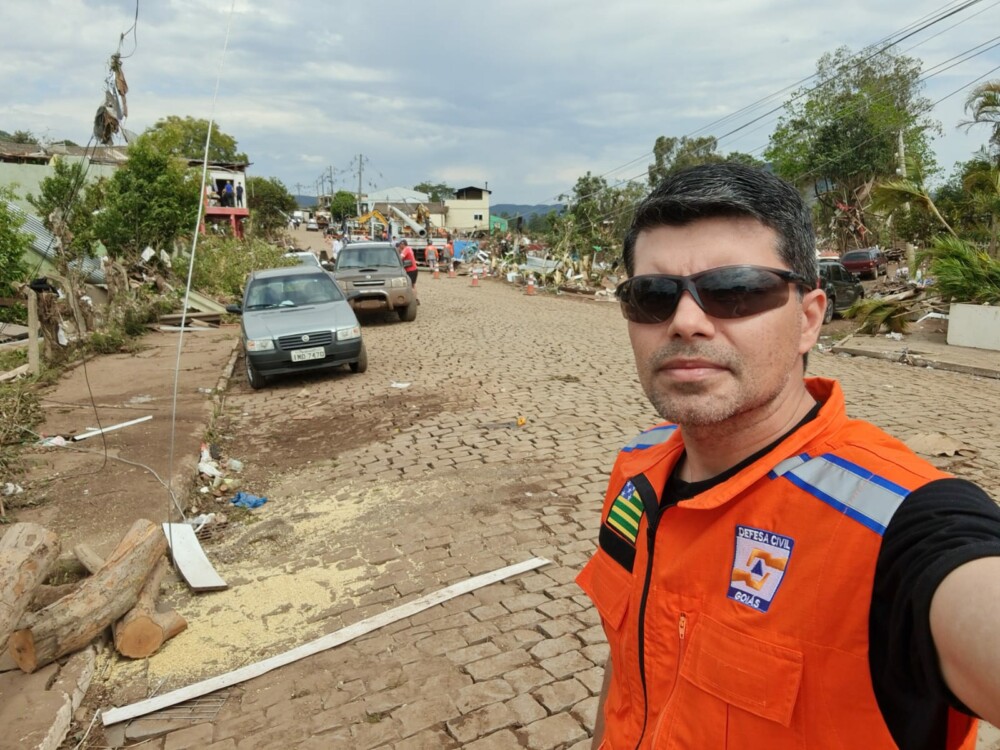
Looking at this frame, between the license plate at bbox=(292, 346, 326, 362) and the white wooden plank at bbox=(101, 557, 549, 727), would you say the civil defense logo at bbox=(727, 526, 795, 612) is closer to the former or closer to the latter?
the white wooden plank at bbox=(101, 557, 549, 727)

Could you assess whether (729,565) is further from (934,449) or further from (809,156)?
(809,156)

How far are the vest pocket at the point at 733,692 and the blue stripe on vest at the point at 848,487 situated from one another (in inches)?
10.1

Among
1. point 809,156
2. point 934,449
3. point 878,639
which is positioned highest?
point 809,156

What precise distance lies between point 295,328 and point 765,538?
959 cm

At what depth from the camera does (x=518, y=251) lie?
1267 inches

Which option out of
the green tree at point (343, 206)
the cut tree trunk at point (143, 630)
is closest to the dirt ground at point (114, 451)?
the cut tree trunk at point (143, 630)

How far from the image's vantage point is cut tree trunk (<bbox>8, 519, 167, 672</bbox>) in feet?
11.1

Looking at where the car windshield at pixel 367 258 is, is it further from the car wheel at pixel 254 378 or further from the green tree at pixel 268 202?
the green tree at pixel 268 202

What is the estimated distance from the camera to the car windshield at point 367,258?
16.9m

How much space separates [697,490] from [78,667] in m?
3.54

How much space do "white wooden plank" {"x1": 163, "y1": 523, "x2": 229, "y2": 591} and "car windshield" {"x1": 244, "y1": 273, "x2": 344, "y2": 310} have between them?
6.49 metres

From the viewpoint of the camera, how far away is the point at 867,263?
28859mm

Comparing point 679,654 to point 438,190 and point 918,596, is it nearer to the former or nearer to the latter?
point 918,596

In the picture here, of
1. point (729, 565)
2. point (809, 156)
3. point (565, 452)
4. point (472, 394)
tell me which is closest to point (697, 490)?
point (729, 565)
